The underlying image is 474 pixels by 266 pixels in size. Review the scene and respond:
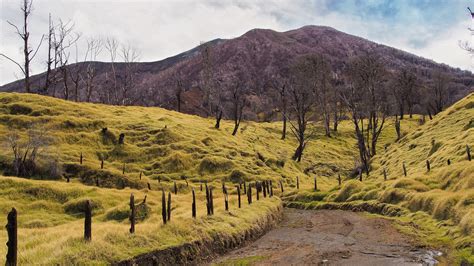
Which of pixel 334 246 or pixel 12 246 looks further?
pixel 334 246

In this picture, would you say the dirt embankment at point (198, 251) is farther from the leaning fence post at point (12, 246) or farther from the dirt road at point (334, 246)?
the leaning fence post at point (12, 246)

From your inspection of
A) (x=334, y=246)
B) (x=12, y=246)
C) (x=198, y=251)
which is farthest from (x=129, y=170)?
(x=12, y=246)

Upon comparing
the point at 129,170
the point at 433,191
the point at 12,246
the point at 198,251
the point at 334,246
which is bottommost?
the point at 334,246

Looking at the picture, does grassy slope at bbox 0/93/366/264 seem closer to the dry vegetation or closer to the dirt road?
the dry vegetation

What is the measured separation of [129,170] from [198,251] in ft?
122

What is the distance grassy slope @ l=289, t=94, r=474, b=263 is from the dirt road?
1782 millimetres

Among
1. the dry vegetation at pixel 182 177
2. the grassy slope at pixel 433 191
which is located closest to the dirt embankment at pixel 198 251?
the dry vegetation at pixel 182 177

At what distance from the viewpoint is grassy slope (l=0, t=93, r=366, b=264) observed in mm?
19594

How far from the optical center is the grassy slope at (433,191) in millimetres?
23797

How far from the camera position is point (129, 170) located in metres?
56.4

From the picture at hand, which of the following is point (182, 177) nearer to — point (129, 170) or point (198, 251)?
point (129, 170)

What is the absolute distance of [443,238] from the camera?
77.0 feet

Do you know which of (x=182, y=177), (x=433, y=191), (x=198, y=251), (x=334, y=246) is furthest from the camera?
(x=182, y=177)

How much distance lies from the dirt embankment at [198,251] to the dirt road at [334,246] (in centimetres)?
64
